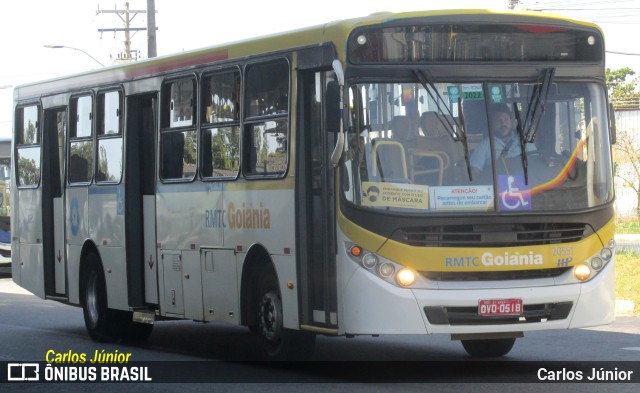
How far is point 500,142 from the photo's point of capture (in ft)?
34.7

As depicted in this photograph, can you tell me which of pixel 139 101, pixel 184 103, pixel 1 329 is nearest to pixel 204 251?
pixel 184 103

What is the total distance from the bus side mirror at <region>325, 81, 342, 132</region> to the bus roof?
0.34 m

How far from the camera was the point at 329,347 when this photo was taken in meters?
14.1

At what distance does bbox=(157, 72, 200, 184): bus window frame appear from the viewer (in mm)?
13352

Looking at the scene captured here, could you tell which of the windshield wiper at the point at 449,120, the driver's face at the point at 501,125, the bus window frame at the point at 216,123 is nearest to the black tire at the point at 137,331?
the bus window frame at the point at 216,123

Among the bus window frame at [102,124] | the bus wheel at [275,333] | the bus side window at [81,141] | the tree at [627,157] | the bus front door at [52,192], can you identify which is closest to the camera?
the bus wheel at [275,333]

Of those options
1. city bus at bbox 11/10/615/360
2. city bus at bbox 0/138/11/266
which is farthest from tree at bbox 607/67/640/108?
city bus at bbox 11/10/615/360

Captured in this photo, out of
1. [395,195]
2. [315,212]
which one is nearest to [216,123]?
[315,212]

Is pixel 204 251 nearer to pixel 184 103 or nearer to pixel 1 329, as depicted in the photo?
pixel 184 103

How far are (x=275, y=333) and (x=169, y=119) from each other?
3.23 meters

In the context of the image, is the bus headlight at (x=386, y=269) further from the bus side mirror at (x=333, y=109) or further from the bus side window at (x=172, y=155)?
the bus side window at (x=172, y=155)

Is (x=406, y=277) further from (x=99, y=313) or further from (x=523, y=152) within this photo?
(x=99, y=313)

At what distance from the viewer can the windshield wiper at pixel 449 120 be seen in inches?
413

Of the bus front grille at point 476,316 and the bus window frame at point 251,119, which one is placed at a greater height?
the bus window frame at point 251,119
